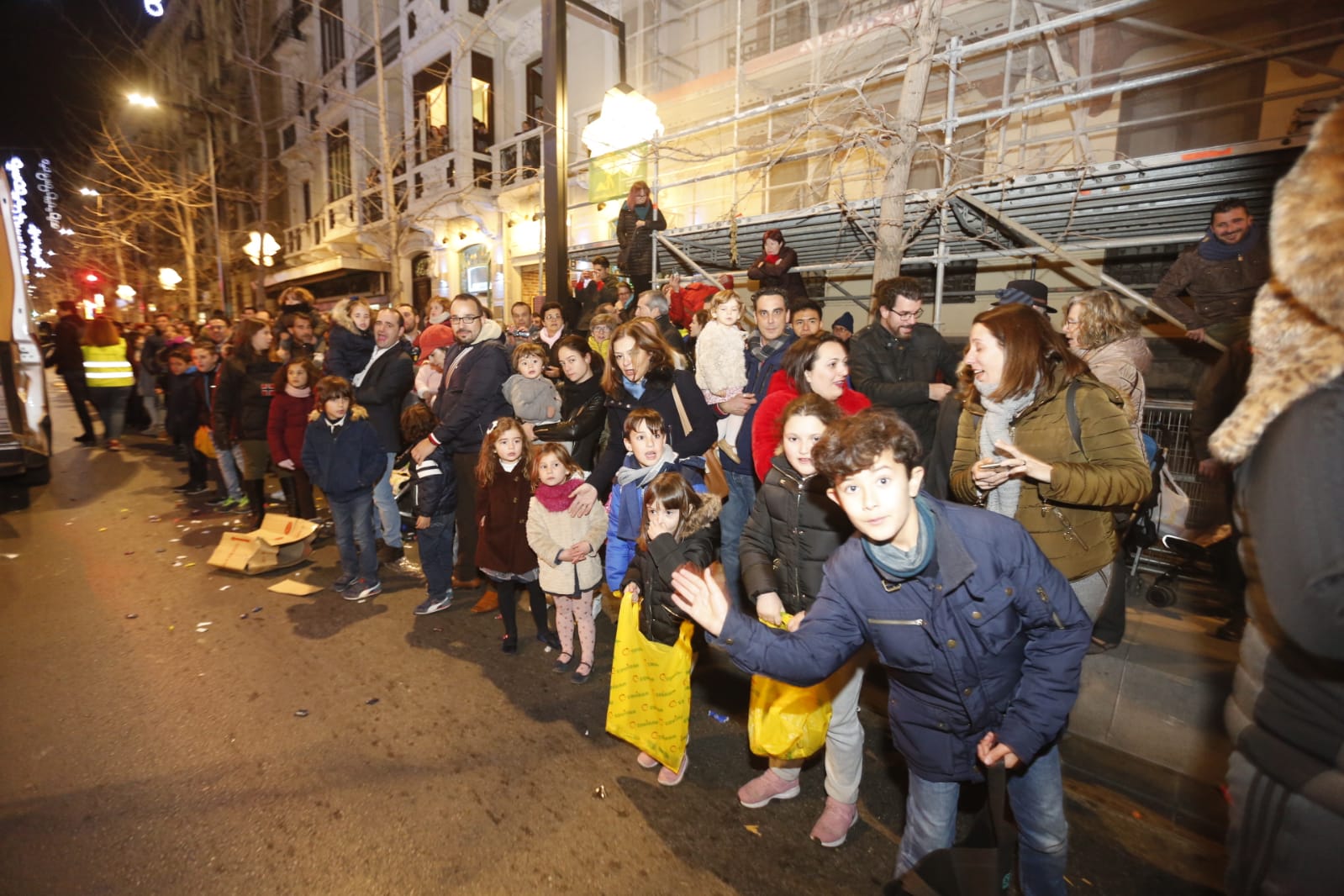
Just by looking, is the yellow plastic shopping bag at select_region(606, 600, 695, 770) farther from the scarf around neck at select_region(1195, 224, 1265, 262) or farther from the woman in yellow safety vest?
the woman in yellow safety vest

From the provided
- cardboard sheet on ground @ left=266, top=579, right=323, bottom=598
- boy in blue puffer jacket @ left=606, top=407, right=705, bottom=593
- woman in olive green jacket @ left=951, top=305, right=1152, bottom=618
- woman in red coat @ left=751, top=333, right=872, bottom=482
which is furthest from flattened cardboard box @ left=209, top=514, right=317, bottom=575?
woman in olive green jacket @ left=951, top=305, right=1152, bottom=618

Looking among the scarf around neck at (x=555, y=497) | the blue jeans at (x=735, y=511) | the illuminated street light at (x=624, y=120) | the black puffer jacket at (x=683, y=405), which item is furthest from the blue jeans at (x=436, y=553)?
the illuminated street light at (x=624, y=120)

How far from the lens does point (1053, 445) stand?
258 cm

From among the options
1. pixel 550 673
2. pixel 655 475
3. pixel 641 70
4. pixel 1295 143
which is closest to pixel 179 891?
pixel 550 673

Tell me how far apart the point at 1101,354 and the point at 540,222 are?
46.7 ft

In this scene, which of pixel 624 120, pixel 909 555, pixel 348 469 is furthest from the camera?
pixel 624 120

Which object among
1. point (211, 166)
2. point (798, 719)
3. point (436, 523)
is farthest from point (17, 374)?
point (211, 166)

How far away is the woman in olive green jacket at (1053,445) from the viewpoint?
248 centimetres

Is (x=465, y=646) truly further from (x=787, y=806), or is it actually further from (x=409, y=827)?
(x=787, y=806)

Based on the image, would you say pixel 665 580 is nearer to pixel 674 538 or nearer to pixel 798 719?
pixel 674 538

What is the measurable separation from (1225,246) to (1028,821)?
16.7 ft

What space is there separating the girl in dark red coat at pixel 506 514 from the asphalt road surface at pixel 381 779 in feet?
1.71

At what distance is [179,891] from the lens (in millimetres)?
2533

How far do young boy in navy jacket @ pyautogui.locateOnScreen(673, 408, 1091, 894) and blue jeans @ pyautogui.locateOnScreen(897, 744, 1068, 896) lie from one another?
72 mm
